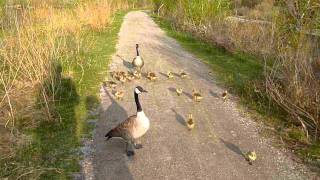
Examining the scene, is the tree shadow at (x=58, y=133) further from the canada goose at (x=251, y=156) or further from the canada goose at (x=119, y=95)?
the canada goose at (x=251, y=156)

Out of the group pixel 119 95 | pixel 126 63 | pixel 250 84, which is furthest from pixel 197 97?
pixel 126 63

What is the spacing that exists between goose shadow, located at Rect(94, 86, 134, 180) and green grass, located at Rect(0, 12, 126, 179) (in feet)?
1.01

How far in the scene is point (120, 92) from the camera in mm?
10266

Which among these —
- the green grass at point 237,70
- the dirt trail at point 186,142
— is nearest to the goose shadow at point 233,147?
the dirt trail at point 186,142

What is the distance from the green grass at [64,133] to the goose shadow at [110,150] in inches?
12.1

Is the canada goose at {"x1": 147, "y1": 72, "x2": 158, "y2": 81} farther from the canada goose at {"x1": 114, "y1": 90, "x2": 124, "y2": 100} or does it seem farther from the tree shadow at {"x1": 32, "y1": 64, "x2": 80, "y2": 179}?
the tree shadow at {"x1": 32, "y1": 64, "x2": 80, "y2": 179}

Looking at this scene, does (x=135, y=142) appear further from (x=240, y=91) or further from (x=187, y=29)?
(x=187, y=29)

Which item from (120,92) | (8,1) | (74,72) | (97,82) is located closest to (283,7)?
(120,92)

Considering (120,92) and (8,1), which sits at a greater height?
(8,1)

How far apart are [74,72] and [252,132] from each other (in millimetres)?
6778

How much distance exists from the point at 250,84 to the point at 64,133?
549 centimetres

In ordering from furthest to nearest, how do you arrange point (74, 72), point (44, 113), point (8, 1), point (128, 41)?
point (128, 41) → point (74, 72) → point (8, 1) → point (44, 113)

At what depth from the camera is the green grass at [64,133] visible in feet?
21.6

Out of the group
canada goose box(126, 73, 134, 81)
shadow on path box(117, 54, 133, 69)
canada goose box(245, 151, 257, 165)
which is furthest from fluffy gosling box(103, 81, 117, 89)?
canada goose box(245, 151, 257, 165)
